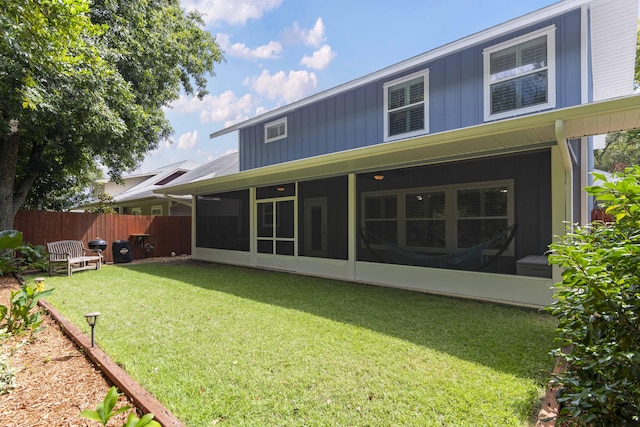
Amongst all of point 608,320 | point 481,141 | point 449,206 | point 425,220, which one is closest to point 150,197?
point 425,220

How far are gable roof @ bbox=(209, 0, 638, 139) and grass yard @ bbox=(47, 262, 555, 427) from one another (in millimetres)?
5228

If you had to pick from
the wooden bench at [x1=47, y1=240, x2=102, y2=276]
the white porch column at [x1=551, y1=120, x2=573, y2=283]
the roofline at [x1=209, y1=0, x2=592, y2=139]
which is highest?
the roofline at [x1=209, y1=0, x2=592, y2=139]

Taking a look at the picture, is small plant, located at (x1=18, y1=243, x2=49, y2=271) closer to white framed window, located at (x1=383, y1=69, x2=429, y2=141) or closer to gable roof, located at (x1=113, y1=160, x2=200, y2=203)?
white framed window, located at (x1=383, y1=69, x2=429, y2=141)

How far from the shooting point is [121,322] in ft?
14.1

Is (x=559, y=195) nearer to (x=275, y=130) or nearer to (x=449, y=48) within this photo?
(x=449, y=48)

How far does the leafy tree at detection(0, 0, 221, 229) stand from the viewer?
143 inches

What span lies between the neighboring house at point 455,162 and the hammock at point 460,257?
7 centimetres

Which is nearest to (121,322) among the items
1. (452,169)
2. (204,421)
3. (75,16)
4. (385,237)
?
(204,421)

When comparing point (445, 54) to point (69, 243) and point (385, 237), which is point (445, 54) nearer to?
point (385, 237)

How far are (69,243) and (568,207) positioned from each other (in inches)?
436

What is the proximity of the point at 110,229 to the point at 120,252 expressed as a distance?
3.59ft

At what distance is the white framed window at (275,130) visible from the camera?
35.7ft

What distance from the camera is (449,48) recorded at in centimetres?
724

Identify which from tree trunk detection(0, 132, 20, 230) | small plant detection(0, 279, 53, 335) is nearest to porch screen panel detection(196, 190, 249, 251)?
tree trunk detection(0, 132, 20, 230)
